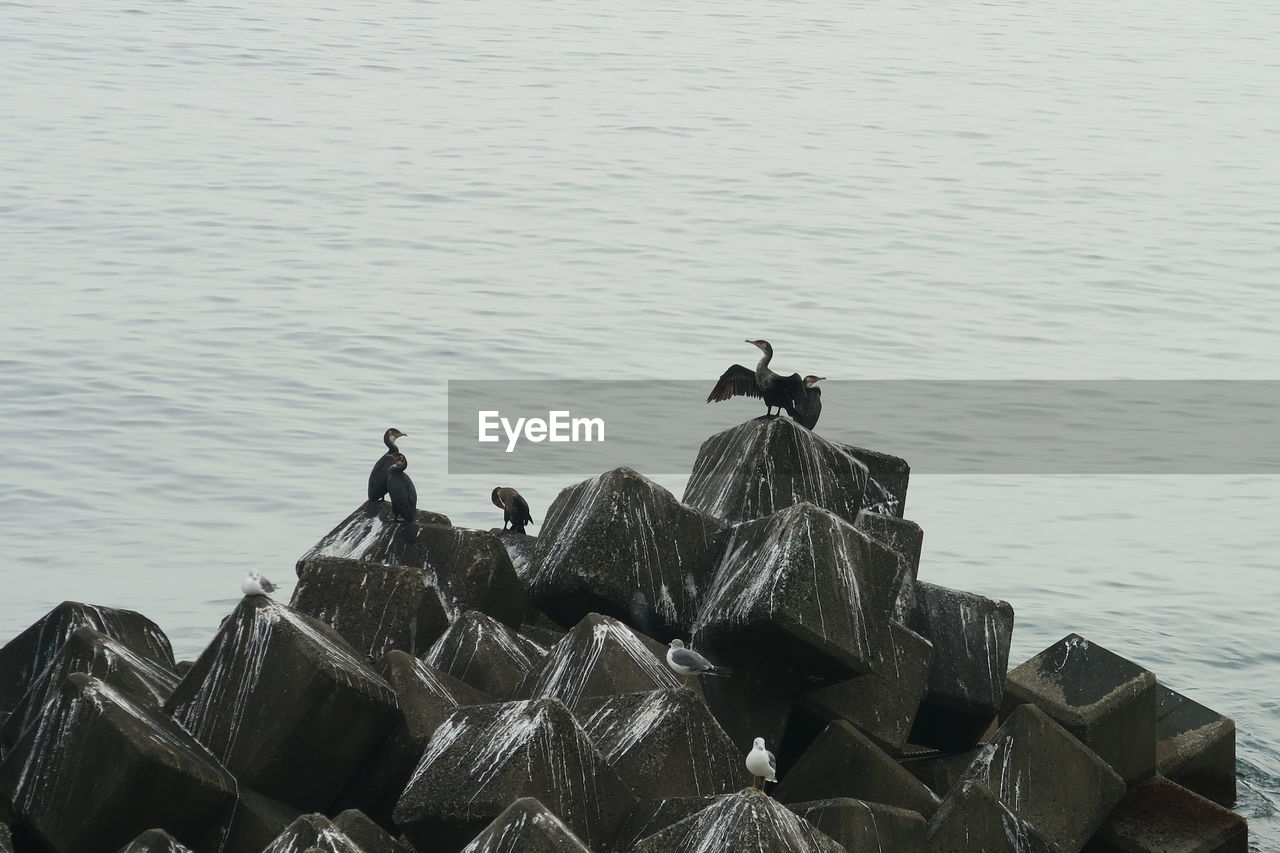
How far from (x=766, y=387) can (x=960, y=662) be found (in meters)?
3.01

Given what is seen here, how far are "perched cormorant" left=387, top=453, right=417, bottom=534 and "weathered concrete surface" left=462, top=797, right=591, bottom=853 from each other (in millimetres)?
3494

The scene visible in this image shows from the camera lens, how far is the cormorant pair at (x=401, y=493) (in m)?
9.21

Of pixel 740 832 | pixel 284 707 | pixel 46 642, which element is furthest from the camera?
pixel 46 642

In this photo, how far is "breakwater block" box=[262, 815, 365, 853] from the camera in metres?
5.63

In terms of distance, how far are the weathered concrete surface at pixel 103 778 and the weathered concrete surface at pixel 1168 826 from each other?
150 inches

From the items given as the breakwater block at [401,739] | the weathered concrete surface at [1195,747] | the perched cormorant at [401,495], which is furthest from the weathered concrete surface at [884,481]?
the breakwater block at [401,739]

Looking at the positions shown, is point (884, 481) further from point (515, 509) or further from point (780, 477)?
point (515, 509)

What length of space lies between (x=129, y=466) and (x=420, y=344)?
20.2ft

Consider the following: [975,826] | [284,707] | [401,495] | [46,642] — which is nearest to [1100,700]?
[975,826]

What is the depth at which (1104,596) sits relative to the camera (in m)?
14.7

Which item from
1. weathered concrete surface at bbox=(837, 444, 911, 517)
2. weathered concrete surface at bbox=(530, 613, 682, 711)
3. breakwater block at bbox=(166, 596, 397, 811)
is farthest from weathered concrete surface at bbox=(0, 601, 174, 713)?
weathered concrete surface at bbox=(837, 444, 911, 517)

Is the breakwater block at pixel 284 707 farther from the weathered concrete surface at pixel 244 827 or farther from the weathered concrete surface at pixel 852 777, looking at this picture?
the weathered concrete surface at pixel 852 777

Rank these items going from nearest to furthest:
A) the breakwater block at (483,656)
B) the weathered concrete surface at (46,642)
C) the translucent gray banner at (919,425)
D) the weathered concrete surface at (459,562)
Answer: the breakwater block at (483,656) < the weathered concrete surface at (46,642) < the weathered concrete surface at (459,562) < the translucent gray banner at (919,425)

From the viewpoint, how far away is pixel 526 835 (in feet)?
17.9
